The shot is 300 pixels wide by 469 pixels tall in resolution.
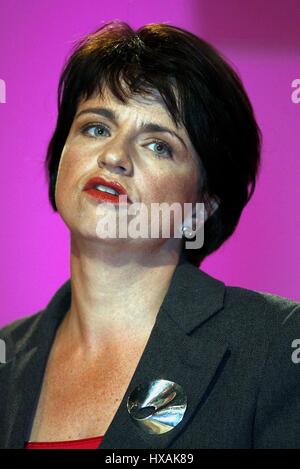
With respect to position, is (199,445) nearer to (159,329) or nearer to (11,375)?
(159,329)

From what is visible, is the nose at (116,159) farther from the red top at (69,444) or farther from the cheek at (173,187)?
the red top at (69,444)

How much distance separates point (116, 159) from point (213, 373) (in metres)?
0.39

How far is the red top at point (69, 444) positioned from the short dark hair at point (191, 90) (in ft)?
1.43

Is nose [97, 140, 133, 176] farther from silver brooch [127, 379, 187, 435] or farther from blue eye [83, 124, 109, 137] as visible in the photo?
silver brooch [127, 379, 187, 435]

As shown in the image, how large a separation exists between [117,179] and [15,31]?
0.71 m

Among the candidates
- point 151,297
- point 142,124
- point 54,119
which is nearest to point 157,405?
point 151,297

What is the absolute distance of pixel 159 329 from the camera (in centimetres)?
158

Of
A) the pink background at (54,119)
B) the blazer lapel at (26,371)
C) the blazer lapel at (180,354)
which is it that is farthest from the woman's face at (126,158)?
the pink background at (54,119)

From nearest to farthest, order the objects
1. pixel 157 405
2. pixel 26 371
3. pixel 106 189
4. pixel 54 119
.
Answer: pixel 157 405 < pixel 106 189 < pixel 26 371 < pixel 54 119

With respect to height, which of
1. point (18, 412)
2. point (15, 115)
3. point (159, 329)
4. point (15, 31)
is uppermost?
point (15, 31)

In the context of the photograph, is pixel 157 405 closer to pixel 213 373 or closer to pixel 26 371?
pixel 213 373

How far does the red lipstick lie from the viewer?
1.57 m

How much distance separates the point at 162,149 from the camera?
5.37 ft
